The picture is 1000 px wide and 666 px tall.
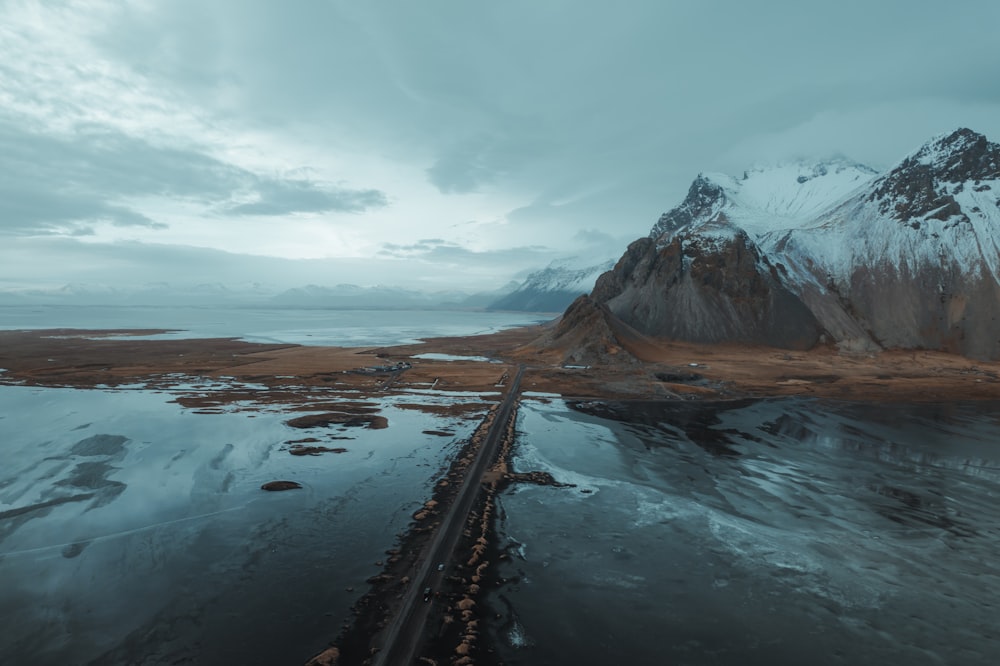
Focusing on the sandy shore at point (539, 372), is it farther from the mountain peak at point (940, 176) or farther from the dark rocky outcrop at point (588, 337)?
the mountain peak at point (940, 176)

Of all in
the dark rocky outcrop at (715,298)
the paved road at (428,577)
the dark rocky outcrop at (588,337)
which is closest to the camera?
the paved road at (428,577)

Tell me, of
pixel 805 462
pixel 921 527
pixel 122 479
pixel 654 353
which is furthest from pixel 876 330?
pixel 122 479

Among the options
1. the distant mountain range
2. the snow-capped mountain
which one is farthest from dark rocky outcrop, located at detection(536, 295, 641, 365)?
the snow-capped mountain

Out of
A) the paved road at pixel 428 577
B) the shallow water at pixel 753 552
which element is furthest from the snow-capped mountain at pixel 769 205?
the paved road at pixel 428 577

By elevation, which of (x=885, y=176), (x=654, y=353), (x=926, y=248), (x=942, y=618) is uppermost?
(x=885, y=176)

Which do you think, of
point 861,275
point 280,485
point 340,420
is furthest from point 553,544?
point 861,275

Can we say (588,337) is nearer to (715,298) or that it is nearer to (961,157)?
(715,298)

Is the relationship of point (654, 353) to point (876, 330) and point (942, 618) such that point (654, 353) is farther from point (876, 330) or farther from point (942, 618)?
point (942, 618)
